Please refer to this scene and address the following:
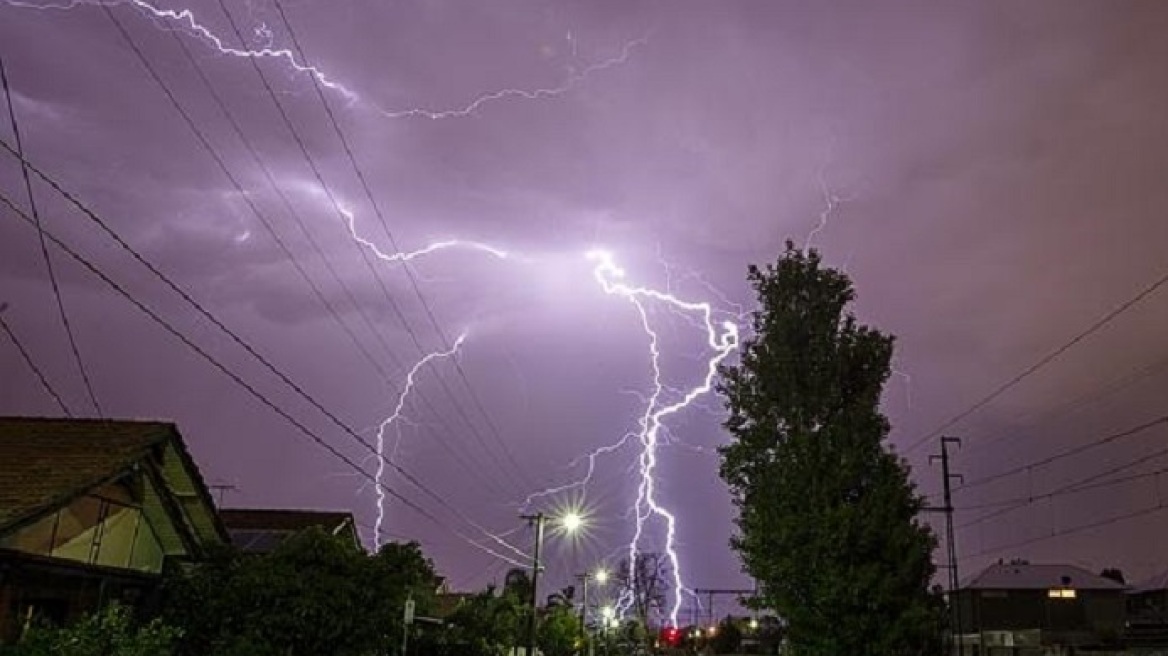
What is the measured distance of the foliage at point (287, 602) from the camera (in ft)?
62.0

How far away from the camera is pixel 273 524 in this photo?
40125mm

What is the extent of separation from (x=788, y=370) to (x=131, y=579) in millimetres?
13254

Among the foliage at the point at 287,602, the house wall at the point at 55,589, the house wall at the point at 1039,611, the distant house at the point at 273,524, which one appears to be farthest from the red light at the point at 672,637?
the house wall at the point at 55,589

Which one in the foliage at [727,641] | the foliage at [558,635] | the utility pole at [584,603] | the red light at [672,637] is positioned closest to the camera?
the foliage at [558,635]

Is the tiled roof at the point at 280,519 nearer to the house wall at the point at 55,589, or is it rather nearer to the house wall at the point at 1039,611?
the house wall at the point at 55,589

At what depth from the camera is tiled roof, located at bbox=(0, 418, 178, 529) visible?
1512 cm

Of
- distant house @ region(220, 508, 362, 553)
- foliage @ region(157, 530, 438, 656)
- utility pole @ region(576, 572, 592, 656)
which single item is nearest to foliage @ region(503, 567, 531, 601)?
utility pole @ region(576, 572, 592, 656)

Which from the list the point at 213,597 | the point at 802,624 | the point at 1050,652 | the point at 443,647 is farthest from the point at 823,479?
the point at 1050,652

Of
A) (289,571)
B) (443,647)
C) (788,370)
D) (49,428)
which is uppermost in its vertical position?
(788,370)

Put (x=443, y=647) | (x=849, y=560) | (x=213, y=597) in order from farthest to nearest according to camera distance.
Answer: (x=443, y=647) → (x=213, y=597) → (x=849, y=560)

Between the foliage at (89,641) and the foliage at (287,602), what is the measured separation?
574 cm

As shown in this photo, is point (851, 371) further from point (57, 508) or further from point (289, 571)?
point (57, 508)

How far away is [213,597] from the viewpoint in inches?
757

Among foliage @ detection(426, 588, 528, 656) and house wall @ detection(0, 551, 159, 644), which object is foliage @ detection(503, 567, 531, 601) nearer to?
foliage @ detection(426, 588, 528, 656)
